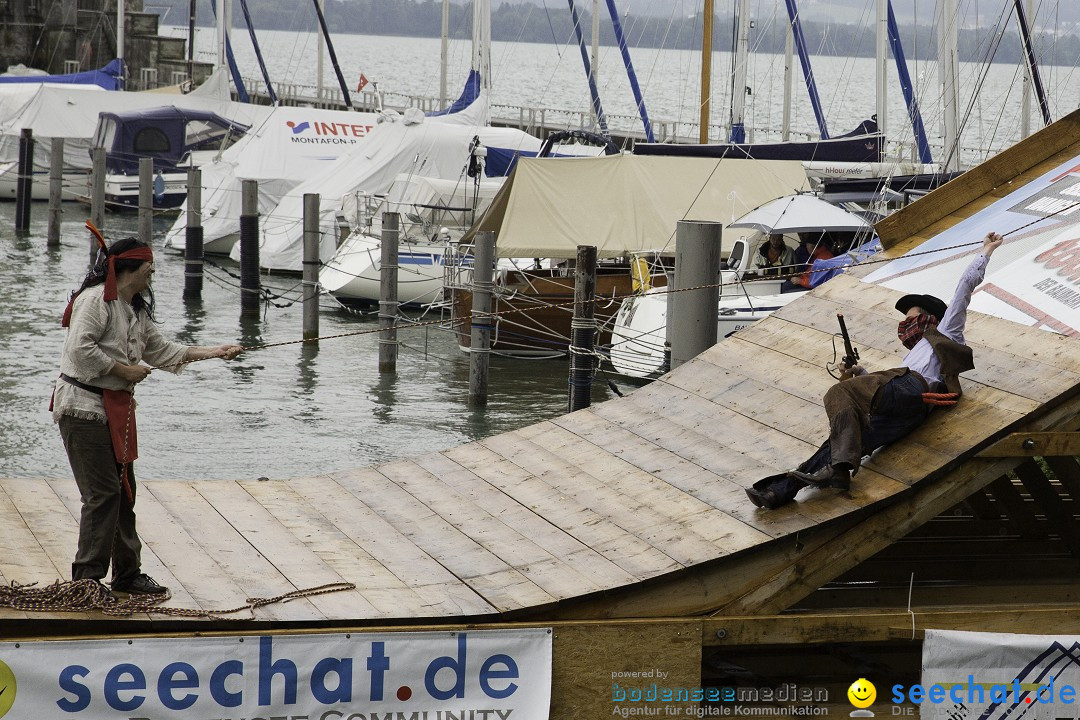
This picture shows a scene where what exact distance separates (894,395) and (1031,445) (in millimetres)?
762

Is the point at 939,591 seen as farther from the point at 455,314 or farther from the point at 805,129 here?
the point at 805,129

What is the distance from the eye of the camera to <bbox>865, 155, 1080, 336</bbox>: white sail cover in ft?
27.1

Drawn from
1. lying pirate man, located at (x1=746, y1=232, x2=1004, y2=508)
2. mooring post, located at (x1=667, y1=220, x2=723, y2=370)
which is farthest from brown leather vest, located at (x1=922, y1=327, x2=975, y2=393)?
mooring post, located at (x1=667, y1=220, x2=723, y2=370)

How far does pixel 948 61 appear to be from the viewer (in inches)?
933

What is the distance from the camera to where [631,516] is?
7594mm

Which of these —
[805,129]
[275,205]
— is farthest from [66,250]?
[805,129]

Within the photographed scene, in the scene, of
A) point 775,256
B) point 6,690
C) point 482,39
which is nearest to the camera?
point 6,690

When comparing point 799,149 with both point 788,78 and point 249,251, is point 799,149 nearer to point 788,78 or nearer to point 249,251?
→ point 249,251

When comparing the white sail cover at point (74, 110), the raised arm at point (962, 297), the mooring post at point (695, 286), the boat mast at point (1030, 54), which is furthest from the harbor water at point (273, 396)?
the white sail cover at point (74, 110)

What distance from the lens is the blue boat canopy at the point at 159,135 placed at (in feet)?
127

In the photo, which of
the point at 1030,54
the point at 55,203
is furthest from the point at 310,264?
the point at 55,203

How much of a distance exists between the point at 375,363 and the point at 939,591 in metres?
13.8

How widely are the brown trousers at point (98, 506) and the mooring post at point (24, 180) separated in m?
28.5

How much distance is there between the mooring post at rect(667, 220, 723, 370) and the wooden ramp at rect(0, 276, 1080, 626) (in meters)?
1.03
